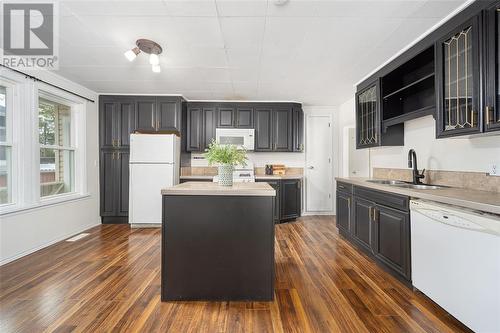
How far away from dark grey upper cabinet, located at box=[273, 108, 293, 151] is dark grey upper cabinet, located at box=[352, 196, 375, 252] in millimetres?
1986

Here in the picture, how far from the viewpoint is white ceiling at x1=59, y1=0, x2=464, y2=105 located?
1.95 m

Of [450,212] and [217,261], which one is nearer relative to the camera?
[450,212]

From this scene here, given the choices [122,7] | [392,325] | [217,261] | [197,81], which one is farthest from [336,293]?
[197,81]

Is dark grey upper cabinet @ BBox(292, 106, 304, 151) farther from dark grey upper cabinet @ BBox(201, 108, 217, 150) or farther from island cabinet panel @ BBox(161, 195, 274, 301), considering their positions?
island cabinet panel @ BBox(161, 195, 274, 301)

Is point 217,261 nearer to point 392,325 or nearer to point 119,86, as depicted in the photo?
point 392,325

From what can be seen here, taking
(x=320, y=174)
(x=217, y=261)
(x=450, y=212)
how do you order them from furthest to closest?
(x=320, y=174), (x=217, y=261), (x=450, y=212)

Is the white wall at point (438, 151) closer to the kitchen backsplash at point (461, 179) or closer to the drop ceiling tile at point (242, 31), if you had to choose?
the kitchen backsplash at point (461, 179)

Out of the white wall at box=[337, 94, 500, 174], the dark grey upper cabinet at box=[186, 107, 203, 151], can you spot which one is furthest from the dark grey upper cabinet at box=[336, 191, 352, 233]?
the dark grey upper cabinet at box=[186, 107, 203, 151]

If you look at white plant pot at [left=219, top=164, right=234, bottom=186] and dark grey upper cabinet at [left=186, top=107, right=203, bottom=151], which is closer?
white plant pot at [left=219, top=164, right=234, bottom=186]

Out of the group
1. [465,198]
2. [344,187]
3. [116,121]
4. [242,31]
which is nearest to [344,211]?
[344,187]

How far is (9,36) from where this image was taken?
7.73 ft

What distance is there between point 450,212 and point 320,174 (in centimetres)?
347

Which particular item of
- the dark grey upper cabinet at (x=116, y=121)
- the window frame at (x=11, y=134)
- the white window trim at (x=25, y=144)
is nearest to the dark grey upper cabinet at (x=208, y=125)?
the dark grey upper cabinet at (x=116, y=121)

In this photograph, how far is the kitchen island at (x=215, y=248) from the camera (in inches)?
75.9
